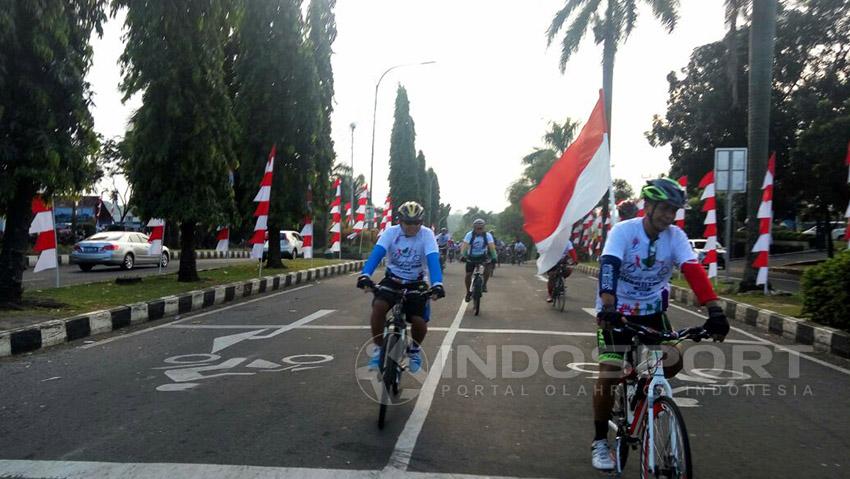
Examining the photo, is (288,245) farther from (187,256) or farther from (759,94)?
(759,94)

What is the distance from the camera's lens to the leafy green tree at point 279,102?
2211 cm

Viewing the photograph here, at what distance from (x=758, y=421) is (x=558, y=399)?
64.1 inches

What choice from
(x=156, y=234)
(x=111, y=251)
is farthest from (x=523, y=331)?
(x=111, y=251)

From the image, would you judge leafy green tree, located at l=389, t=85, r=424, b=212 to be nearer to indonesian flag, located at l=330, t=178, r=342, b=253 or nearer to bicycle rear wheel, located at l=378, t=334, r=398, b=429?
indonesian flag, located at l=330, t=178, r=342, b=253

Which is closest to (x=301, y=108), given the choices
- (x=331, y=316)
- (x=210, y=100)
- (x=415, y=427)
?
(x=210, y=100)

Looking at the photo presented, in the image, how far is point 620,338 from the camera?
13.6ft

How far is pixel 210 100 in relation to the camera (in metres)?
16.3

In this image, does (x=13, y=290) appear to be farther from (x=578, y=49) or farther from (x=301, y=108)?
(x=578, y=49)

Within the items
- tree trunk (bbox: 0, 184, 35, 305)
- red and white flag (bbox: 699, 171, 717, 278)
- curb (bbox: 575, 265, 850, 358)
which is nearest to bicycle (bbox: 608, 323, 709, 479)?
curb (bbox: 575, 265, 850, 358)

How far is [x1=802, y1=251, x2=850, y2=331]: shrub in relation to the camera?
9477 millimetres

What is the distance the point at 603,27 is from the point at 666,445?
23882mm

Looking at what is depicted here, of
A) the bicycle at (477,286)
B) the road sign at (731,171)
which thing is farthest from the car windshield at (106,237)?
the road sign at (731,171)

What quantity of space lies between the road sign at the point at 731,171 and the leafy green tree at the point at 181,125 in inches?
465

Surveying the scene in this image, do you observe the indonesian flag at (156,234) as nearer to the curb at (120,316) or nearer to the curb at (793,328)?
the curb at (120,316)
